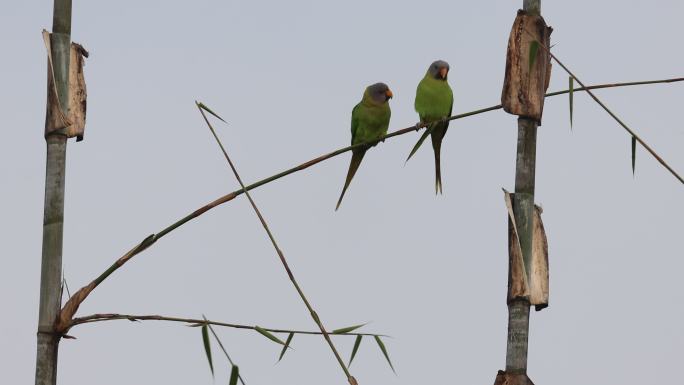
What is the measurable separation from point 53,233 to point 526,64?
50.5 inches

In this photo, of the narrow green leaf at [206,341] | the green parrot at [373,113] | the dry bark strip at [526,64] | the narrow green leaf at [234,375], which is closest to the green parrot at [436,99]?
the green parrot at [373,113]

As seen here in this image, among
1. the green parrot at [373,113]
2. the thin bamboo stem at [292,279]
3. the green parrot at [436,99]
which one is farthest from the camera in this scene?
the green parrot at [373,113]

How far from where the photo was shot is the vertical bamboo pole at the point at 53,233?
2574mm

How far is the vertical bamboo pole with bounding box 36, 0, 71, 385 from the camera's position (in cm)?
257

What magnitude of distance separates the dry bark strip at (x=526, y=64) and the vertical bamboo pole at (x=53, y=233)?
3.81 feet

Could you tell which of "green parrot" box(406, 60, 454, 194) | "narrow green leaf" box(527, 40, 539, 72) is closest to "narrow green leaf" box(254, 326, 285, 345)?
"narrow green leaf" box(527, 40, 539, 72)

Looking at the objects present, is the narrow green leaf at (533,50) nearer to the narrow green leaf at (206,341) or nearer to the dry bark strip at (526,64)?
the dry bark strip at (526,64)

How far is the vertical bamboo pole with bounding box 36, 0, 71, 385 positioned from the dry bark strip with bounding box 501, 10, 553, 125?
1.16 m

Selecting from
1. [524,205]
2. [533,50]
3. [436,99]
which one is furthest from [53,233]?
[436,99]

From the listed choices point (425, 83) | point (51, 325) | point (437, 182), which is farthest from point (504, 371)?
point (425, 83)

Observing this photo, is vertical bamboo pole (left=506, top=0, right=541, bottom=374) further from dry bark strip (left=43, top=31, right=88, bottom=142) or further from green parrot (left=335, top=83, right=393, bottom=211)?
green parrot (left=335, top=83, right=393, bottom=211)

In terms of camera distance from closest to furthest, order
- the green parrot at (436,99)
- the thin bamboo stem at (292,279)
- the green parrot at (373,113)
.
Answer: the thin bamboo stem at (292,279)
the green parrot at (436,99)
the green parrot at (373,113)

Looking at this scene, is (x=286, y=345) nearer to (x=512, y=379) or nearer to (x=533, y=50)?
(x=512, y=379)

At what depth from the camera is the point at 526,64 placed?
2.55 meters
